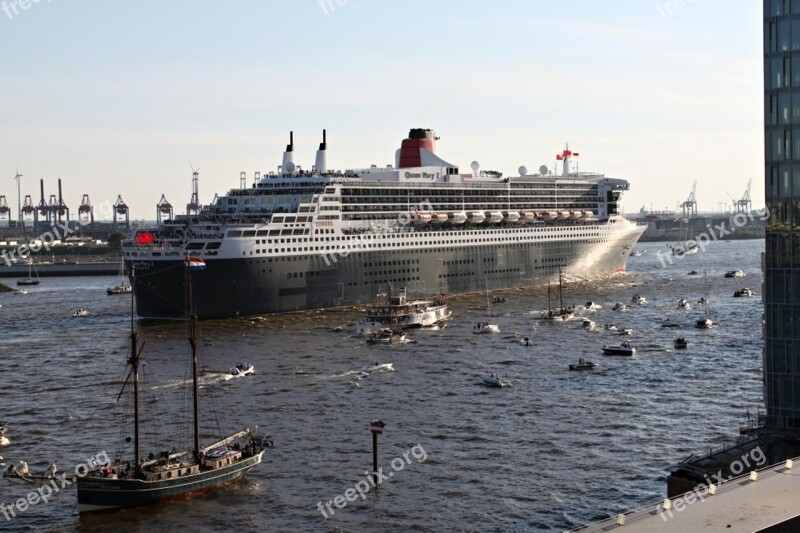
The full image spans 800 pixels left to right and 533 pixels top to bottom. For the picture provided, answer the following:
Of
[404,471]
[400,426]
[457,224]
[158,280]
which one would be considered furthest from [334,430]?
[457,224]

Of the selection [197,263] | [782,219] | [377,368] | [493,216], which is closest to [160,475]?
[782,219]

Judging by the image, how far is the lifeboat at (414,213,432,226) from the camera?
331 feet

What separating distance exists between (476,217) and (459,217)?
2913mm

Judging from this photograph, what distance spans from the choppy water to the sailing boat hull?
42 cm

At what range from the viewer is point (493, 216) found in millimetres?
110312

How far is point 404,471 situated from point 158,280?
151 ft

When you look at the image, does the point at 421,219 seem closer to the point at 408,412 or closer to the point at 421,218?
the point at 421,218

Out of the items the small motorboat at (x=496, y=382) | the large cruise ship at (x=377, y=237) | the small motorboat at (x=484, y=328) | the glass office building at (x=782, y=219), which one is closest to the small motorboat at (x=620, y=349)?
the small motorboat at (x=484, y=328)

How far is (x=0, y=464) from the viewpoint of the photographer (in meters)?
41.0

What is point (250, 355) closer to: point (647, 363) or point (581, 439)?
point (647, 363)

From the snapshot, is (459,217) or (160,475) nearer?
(160,475)

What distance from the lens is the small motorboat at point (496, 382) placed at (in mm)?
55312

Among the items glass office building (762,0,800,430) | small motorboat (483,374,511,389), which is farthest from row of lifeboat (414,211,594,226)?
glass office building (762,0,800,430)

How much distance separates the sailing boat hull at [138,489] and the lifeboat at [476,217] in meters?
71.8
